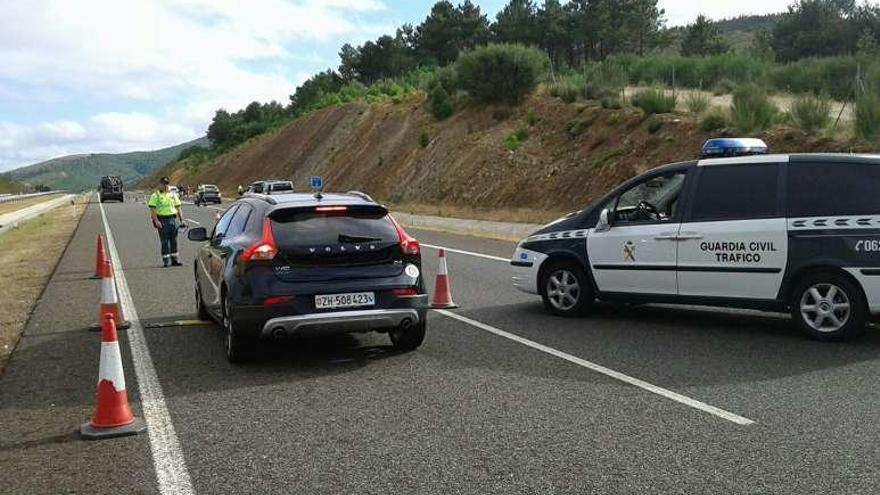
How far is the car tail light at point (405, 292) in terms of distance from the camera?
7.46 meters

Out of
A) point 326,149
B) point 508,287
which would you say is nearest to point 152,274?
point 508,287

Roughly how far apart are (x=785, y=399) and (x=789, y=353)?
165cm

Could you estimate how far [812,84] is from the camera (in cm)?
3516

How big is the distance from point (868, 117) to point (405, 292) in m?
18.8

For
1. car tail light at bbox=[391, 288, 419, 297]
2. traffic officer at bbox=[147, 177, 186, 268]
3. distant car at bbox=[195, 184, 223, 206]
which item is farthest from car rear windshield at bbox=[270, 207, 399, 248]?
distant car at bbox=[195, 184, 223, 206]

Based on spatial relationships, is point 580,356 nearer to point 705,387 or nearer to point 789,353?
point 705,387

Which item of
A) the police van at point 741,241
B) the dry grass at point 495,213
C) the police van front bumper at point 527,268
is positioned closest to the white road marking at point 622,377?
the police van front bumper at point 527,268

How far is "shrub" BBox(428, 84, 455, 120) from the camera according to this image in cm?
5069

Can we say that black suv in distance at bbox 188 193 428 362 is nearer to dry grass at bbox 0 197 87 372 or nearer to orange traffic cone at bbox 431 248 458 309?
dry grass at bbox 0 197 87 372

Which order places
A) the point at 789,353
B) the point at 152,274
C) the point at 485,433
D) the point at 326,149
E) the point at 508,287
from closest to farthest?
1. the point at 485,433
2. the point at 789,353
3. the point at 508,287
4. the point at 152,274
5. the point at 326,149

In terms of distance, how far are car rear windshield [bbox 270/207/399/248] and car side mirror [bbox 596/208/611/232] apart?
2711mm

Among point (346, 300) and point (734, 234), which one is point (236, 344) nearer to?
point (346, 300)

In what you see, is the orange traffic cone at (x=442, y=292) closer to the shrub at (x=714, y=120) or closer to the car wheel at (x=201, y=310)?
the car wheel at (x=201, y=310)

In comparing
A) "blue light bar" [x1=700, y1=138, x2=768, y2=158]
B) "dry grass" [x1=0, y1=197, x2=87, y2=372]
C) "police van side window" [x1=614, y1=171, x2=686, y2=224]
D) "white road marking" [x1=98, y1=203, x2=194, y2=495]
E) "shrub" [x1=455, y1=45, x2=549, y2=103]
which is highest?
"shrub" [x1=455, y1=45, x2=549, y2=103]
